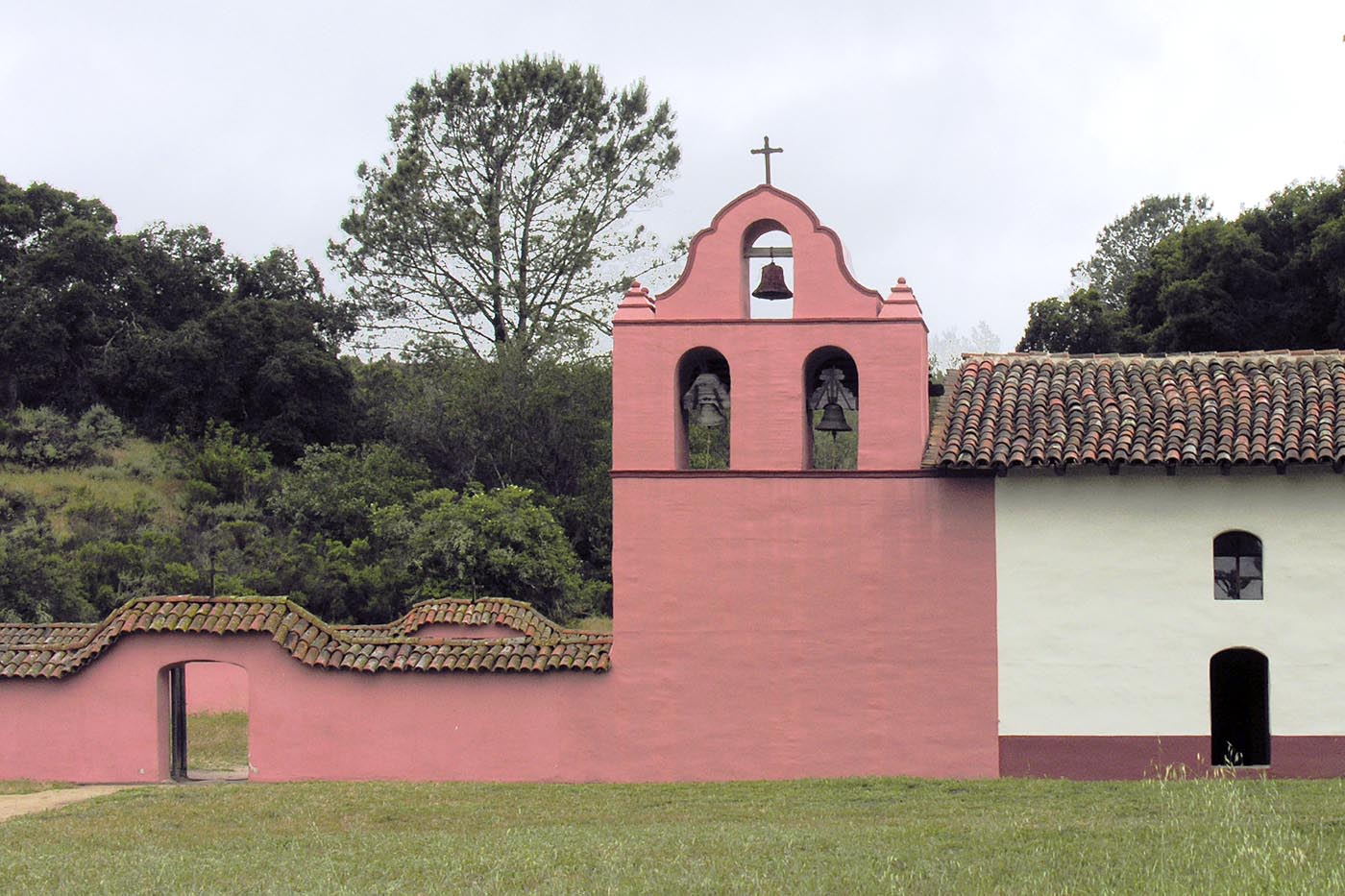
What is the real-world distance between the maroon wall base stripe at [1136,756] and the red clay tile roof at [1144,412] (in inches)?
116

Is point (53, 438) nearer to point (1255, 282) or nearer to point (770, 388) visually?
point (770, 388)

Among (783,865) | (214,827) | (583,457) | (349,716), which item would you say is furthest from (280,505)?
(783,865)

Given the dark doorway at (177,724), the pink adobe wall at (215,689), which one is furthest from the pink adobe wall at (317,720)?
the pink adobe wall at (215,689)

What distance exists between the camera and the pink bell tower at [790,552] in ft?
56.6

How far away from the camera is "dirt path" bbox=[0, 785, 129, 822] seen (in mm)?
15953

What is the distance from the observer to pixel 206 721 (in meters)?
23.8

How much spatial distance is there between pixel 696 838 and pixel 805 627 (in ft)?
17.1

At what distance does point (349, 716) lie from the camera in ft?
58.3

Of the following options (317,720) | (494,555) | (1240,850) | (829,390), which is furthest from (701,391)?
(494,555)

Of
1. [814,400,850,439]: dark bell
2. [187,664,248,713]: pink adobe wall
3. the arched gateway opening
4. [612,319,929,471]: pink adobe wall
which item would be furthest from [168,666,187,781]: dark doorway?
[814,400,850,439]: dark bell

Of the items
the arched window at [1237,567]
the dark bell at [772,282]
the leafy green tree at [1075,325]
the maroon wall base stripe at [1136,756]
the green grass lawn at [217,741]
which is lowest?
the green grass lawn at [217,741]

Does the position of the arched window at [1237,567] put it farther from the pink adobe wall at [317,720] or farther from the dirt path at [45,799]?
the dirt path at [45,799]

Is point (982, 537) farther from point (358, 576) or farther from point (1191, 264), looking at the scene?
point (1191, 264)

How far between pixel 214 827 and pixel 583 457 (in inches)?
1006
